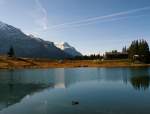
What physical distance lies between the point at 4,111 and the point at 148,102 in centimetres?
2621

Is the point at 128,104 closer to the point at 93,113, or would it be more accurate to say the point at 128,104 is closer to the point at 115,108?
the point at 115,108

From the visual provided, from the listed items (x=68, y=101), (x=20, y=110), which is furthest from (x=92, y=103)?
(x=20, y=110)

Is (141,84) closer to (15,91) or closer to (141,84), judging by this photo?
(141,84)

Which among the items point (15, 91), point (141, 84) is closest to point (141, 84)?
point (141, 84)

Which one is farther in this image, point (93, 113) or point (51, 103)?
point (51, 103)

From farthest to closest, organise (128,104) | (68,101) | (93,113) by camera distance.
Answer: (68,101) → (128,104) → (93,113)

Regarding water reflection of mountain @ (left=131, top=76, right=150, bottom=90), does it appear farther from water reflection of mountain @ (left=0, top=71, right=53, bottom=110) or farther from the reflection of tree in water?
water reflection of mountain @ (left=0, top=71, right=53, bottom=110)

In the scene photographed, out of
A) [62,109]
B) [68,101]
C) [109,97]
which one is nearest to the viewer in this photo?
[62,109]

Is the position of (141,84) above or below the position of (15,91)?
above

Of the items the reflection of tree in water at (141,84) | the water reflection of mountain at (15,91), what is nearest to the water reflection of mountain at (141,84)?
the reflection of tree in water at (141,84)

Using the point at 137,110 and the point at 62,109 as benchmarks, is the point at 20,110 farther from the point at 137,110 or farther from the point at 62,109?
the point at 137,110

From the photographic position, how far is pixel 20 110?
40.6m

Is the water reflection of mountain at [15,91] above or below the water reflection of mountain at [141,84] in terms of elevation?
below

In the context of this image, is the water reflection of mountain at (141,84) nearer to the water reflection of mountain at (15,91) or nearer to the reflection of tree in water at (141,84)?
the reflection of tree in water at (141,84)
